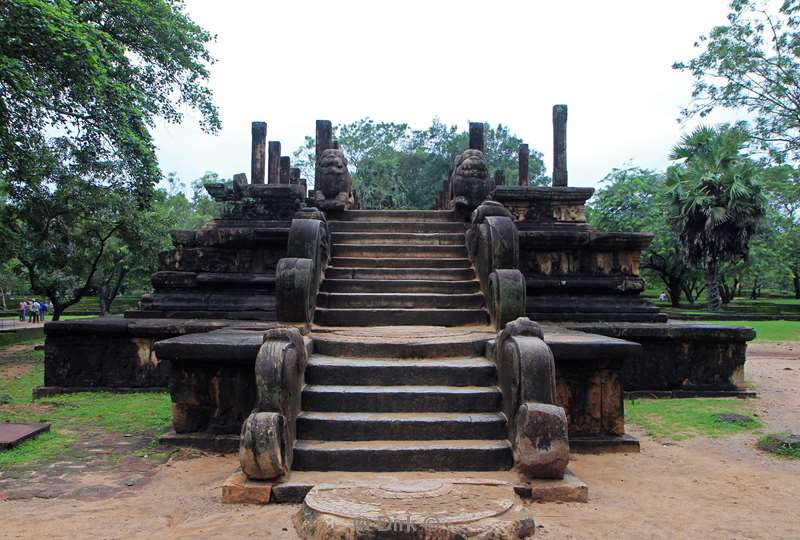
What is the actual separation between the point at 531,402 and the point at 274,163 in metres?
10.8

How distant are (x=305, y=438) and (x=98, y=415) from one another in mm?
2856

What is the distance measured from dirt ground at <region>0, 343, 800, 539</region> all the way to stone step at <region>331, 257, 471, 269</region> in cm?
310

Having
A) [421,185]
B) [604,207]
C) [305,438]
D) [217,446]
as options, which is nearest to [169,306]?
[217,446]

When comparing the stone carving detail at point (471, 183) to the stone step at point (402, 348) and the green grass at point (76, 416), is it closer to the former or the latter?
the stone step at point (402, 348)

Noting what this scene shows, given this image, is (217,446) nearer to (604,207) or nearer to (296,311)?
(296,311)

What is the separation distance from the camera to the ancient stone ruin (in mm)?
3941

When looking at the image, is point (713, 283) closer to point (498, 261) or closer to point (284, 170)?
point (284, 170)

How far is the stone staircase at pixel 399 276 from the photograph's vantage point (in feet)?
19.9

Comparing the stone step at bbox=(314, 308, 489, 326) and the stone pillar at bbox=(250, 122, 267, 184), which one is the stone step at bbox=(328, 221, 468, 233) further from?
the stone pillar at bbox=(250, 122, 267, 184)

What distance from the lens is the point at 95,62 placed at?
7.68 meters

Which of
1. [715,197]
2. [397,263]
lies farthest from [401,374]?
[715,197]

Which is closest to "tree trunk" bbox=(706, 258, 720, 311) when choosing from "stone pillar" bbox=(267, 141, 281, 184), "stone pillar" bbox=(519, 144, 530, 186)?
"stone pillar" bbox=(519, 144, 530, 186)

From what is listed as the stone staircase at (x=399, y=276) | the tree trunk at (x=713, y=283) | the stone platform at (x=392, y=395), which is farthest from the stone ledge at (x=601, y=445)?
the tree trunk at (x=713, y=283)

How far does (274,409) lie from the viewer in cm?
387
